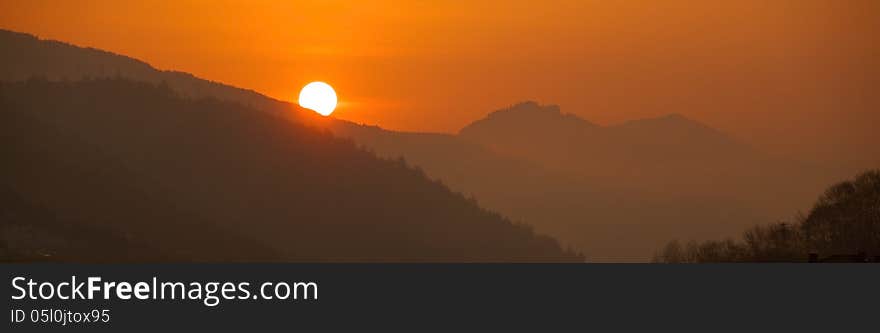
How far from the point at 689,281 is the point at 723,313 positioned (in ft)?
19.3

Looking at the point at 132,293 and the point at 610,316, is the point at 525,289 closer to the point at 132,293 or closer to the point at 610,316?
the point at 610,316

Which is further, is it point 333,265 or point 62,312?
point 333,265

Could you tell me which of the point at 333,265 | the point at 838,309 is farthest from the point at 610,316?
the point at 333,265

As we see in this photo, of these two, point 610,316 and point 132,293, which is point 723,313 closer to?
point 610,316

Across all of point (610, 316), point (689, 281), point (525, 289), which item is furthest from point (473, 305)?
point (689, 281)

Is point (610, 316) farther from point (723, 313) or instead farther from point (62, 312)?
point (62, 312)

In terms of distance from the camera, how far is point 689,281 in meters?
81.8

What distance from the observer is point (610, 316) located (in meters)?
75.8

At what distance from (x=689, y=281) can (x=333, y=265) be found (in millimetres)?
23498

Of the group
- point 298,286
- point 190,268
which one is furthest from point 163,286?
point 298,286

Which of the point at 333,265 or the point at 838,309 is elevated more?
the point at 333,265

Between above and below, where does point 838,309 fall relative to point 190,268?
below

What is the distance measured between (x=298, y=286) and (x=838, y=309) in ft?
109

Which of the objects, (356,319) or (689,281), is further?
(689,281)
